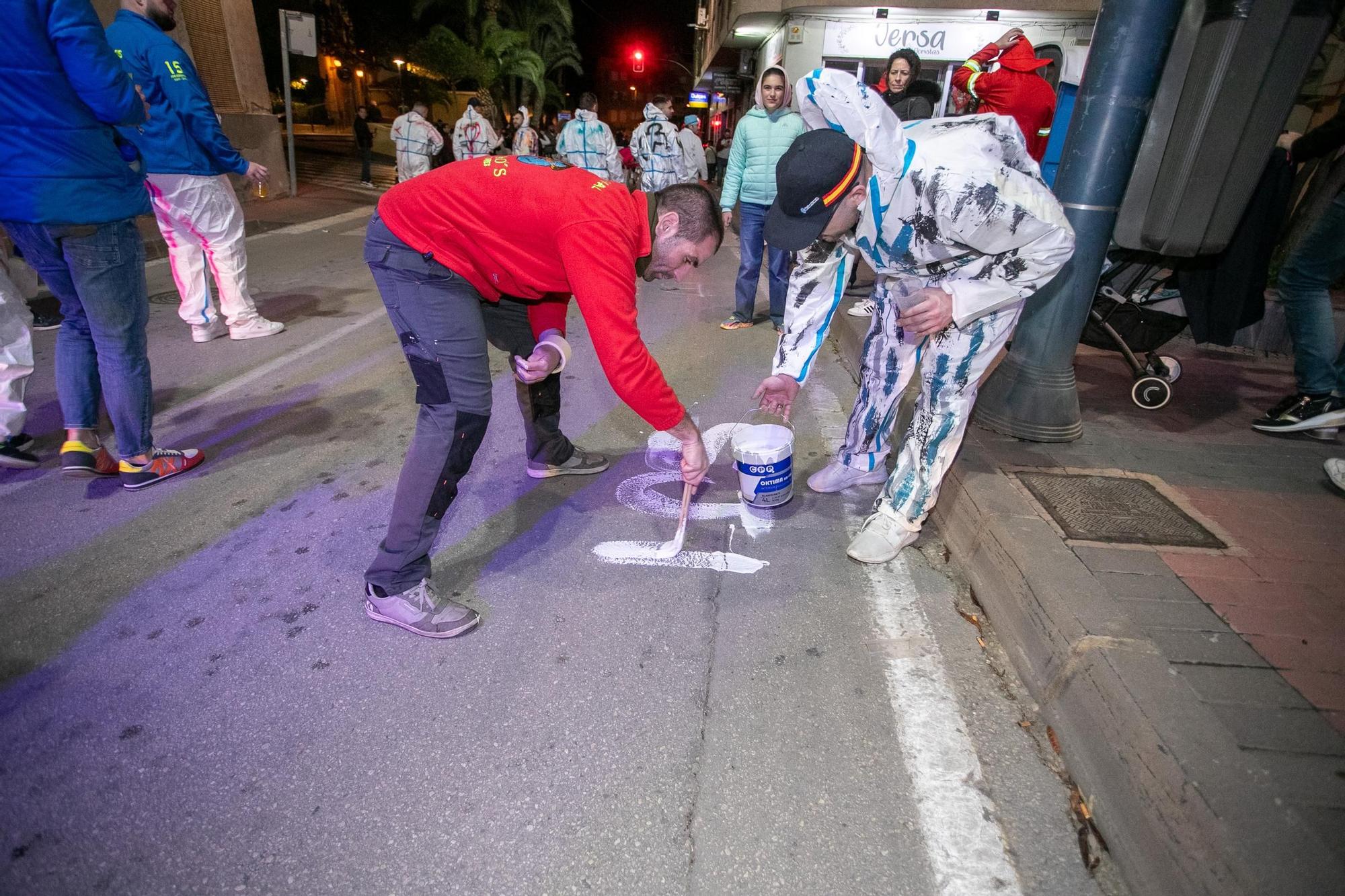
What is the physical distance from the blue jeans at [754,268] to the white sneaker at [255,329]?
384 centimetres

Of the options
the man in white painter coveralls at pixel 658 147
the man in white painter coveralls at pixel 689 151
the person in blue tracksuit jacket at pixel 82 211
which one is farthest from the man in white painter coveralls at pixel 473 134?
the person in blue tracksuit jacket at pixel 82 211

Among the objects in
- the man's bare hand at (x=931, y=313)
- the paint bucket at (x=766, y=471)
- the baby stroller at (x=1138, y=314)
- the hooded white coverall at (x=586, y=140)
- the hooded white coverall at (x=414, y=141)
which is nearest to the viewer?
the man's bare hand at (x=931, y=313)

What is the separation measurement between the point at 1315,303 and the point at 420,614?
15.1 ft

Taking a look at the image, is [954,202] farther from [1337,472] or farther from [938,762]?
[1337,472]

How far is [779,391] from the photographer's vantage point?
2.67m

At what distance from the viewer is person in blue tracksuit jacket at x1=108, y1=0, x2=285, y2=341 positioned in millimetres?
4109

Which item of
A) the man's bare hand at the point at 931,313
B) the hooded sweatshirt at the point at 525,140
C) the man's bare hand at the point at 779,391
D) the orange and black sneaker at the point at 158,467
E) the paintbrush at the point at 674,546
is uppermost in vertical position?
the hooded sweatshirt at the point at 525,140

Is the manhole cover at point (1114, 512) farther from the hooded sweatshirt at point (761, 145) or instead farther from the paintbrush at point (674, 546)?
the hooded sweatshirt at point (761, 145)

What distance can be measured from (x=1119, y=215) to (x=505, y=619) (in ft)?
10.5

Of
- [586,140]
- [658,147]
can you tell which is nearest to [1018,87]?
[658,147]

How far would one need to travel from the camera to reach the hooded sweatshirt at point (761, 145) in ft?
18.1

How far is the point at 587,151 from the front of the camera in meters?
9.88

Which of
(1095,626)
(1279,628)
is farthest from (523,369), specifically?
(1279,628)

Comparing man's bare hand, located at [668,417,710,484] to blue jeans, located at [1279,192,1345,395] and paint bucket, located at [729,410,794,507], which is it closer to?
paint bucket, located at [729,410,794,507]
